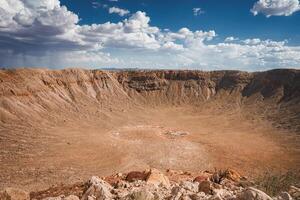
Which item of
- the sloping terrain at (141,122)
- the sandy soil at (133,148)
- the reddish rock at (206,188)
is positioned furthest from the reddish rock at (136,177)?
the sloping terrain at (141,122)

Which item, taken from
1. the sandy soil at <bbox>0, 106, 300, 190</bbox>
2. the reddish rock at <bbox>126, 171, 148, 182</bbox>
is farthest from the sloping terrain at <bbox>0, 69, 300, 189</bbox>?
the reddish rock at <bbox>126, 171, 148, 182</bbox>

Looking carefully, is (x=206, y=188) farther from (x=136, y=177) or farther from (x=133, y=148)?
(x=133, y=148)

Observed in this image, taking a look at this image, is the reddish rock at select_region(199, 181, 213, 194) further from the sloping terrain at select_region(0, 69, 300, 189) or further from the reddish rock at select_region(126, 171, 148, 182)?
the sloping terrain at select_region(0, 69, 300, 189)

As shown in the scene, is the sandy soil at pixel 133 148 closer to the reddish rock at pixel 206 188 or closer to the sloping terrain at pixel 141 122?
the sloping terrain at pixel 141 122

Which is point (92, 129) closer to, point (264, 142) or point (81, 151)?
point (81, 151)

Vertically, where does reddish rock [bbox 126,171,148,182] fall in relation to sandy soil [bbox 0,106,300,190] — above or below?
above

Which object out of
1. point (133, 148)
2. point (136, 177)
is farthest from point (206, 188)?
point (133, 148)
